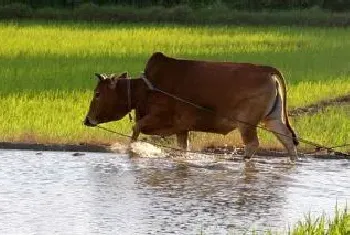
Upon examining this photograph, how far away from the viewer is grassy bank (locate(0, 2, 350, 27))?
3394 cm

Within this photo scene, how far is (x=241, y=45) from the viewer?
80.4ft

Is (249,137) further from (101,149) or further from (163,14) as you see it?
(163,14)

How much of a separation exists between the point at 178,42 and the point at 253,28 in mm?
8046

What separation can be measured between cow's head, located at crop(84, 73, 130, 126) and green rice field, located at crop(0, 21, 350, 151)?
1.77ft

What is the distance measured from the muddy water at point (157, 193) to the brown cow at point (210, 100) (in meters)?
0.29

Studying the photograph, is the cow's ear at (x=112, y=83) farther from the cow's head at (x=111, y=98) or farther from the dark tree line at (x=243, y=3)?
the dark tree line at (x=243, y=3)

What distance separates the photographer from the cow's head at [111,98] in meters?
9.59

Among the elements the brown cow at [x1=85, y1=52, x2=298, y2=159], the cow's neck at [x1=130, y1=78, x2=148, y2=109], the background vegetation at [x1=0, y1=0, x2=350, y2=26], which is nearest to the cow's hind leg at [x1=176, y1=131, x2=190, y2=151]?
the brown cow at [x1=85, y1=52, x2=298, y2=159]

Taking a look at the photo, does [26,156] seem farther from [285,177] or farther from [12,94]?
[12,94]

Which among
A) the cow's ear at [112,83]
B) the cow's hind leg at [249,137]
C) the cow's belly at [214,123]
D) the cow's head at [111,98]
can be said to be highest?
the cow's ear at [112,83]

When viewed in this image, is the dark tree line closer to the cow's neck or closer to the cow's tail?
the cow's neck

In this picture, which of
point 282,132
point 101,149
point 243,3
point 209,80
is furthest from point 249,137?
point 243,3

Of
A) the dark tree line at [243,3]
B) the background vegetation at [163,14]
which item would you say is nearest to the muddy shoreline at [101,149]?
the background vegetation at [163,14]

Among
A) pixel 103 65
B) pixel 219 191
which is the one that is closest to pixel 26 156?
pixel 219 191
